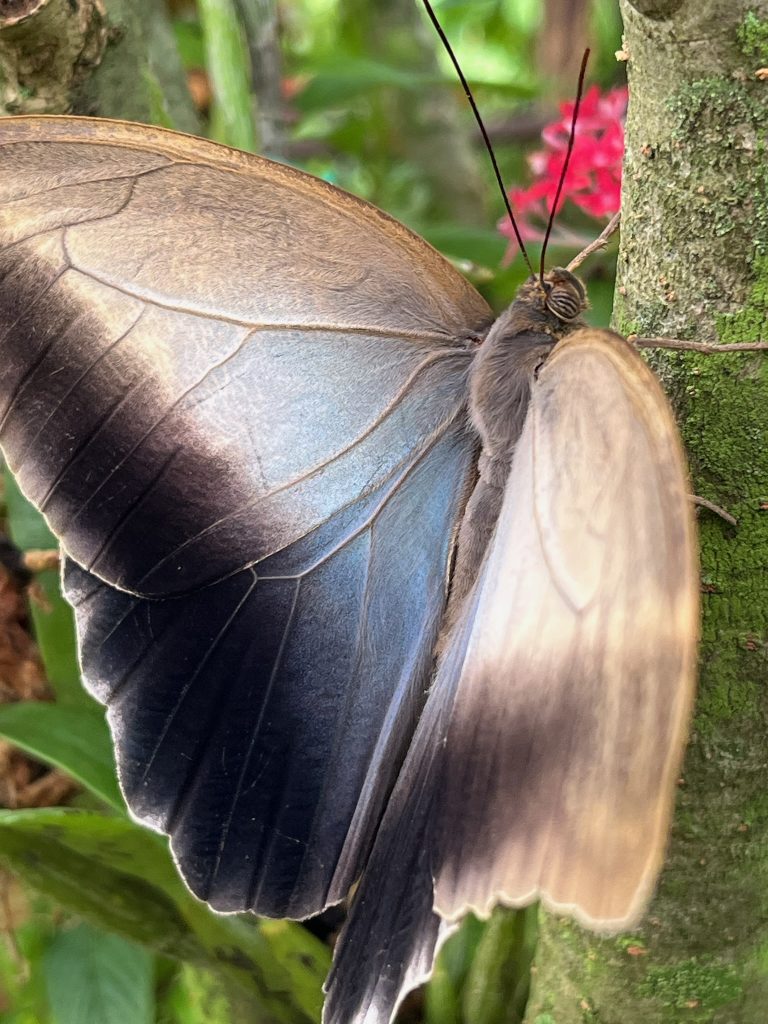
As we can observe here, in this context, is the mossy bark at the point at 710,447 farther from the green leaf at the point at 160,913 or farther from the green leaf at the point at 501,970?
the green leaf at the point at 160,913

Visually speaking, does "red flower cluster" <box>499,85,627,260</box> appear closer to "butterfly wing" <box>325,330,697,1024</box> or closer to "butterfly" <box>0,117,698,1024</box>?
"butterfly" <box>0,117,698,1024</box>

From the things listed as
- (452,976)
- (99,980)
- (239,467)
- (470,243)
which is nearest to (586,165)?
(470,243)

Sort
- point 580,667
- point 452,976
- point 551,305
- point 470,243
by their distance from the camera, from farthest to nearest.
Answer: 1. point 470,243
2. point 452,976
3. point 551,305
4. point 580,667

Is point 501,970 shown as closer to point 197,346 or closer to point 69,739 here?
point 69,739

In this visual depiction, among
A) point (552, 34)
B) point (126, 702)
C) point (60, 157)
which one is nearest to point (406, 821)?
point (126, 702)

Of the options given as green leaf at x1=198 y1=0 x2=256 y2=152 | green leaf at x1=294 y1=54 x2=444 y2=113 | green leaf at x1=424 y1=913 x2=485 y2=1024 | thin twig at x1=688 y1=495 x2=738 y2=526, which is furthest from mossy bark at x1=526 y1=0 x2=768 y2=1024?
green leaf at x1=294 y1=54 x2=444 y2=113

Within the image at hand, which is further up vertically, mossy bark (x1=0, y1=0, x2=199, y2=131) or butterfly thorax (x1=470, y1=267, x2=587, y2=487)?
mossy bark (x1=0, y1=0, x2=199, y2=131)
